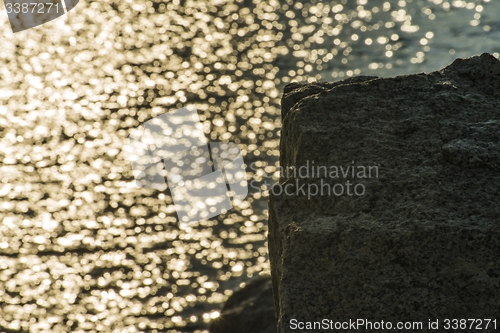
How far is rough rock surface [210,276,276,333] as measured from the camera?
7.23 metres

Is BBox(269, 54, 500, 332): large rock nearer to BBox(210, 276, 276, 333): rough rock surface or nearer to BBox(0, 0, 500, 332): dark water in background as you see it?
BBox(210, 276, 276, 333): rough rock surface

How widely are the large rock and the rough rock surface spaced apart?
3040 millimetres

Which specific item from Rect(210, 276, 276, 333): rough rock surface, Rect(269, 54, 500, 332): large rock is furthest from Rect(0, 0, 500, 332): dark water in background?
Rect(269, 54, 500, 332): large rock

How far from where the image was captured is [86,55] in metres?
18.5

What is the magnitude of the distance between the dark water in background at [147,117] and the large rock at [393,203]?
19.9 feet

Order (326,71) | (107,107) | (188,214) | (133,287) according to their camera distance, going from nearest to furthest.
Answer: (133,287) → (188,214) → (107,107) → (326,71)

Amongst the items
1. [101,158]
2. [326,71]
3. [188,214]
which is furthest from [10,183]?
[326,71]

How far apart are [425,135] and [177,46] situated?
15896mm

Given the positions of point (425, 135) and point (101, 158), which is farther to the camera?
point (101, 158)

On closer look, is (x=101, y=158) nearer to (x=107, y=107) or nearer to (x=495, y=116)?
(x=107, y=107)

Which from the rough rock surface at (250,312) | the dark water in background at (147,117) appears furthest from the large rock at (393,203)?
the dark water in background at (147,117)

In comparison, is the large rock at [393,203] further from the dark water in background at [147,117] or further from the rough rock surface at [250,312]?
the dark water in background at [147,117]

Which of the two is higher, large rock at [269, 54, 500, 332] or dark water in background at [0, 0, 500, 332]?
large rock at [269, 54, 500, 332]

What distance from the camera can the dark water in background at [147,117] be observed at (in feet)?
33.2
